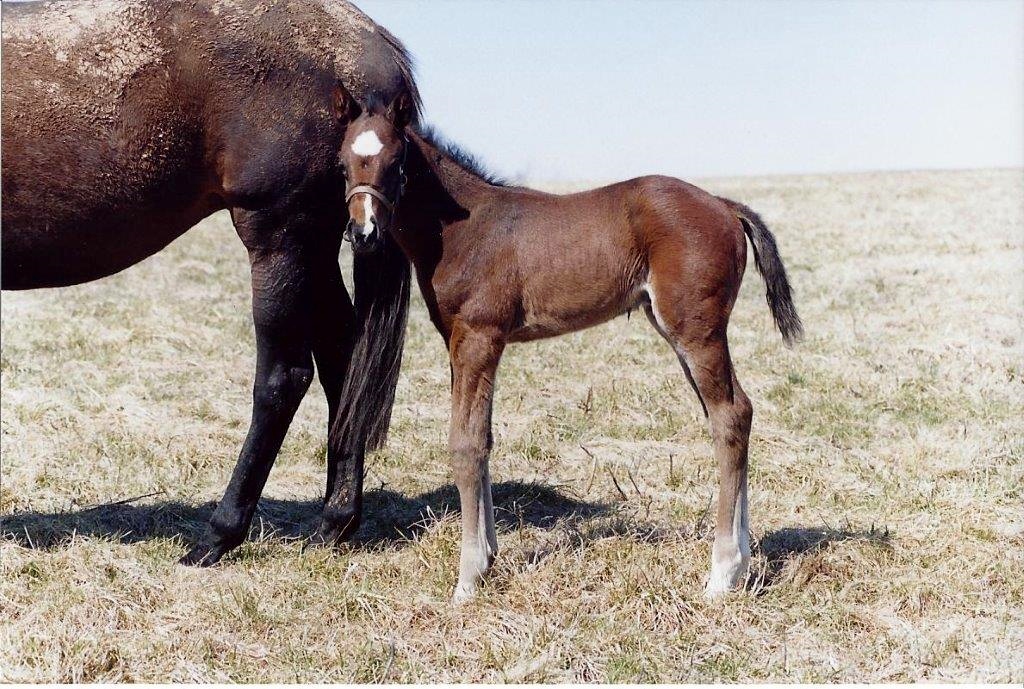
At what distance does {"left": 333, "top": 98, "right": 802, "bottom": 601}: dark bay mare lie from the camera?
13.1 feet

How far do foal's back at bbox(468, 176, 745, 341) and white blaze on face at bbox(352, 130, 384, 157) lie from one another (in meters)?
0.70

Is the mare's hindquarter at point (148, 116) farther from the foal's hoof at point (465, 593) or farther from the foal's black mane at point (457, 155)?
the foal's hoof at point (465, 593)

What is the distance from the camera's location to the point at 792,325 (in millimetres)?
4387

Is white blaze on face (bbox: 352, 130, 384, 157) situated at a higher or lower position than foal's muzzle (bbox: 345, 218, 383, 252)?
higher

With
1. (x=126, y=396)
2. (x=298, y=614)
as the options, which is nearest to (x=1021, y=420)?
(x=298, y=614)

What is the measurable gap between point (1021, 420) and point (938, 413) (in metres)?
0.56

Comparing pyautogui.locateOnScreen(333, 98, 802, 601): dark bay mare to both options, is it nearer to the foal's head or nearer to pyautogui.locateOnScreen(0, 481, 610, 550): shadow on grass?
the foal's head

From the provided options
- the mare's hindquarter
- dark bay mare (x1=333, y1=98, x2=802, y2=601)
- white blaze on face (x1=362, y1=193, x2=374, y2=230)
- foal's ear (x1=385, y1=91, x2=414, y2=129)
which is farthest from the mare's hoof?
foal's ear (x1=385, y1=91, x2=414, y2=129)

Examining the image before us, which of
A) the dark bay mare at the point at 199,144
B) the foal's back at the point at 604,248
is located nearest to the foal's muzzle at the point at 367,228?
the dark bay mare at the point at 199,144

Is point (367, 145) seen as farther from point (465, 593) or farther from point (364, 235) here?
point (465, 593)

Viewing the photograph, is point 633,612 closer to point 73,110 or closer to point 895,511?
point 895,511

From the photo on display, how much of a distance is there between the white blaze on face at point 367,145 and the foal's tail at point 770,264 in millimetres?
1703

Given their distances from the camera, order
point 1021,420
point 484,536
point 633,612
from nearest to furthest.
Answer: point 633,612
point 484,536
point 1021,420

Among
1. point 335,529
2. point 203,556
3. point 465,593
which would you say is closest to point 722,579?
point 465,593
